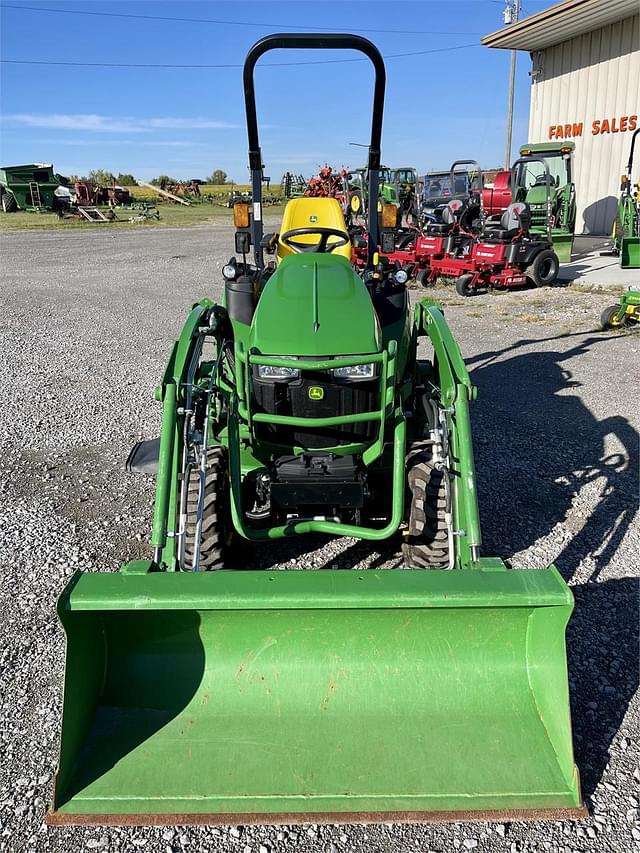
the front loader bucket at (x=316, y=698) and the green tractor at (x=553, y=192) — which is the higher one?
the green tractor at (x=553, y=192)

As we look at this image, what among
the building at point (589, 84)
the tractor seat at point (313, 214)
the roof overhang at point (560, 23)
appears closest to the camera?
the tractor seat at point (313, 214)

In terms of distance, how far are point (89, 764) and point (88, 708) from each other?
0.19 m

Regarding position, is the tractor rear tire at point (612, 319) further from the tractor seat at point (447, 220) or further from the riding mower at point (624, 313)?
the tractor seat at point (447, 220)

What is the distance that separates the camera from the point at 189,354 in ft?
11.5

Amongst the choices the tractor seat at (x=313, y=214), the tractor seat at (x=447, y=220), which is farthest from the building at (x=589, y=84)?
the tractor seat at (x=313, y=214)

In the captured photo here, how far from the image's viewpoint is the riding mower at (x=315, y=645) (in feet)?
7.23

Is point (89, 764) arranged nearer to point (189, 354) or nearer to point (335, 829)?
point (335, 829)

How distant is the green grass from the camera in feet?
88.6

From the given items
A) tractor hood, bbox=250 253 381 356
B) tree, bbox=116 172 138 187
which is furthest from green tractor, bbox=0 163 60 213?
tractor hood, bbox=250 253 381 356

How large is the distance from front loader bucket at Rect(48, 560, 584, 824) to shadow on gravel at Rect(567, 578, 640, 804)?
1.01 feet

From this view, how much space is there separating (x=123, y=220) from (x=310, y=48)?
2800 cm

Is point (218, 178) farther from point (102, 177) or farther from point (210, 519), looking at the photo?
point (210, 519)

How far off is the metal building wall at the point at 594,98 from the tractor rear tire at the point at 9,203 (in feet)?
76.5

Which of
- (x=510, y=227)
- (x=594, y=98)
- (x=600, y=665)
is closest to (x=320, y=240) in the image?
(x=600, y=665)
